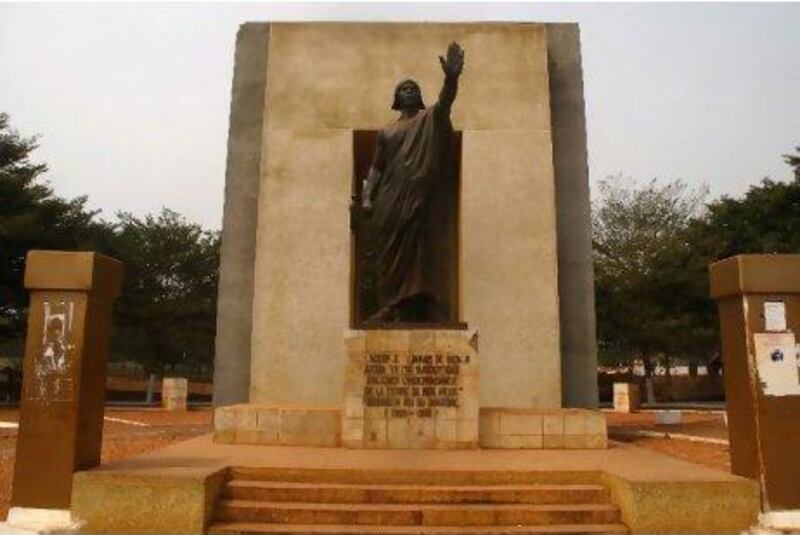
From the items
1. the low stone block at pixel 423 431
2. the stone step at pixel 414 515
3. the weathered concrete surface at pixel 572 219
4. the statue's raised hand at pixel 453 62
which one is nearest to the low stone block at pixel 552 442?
the low stone block at pixel 423 431

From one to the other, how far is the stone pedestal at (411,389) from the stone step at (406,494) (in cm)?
218

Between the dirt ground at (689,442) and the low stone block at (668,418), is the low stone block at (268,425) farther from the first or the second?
the low stone block at (668,418)

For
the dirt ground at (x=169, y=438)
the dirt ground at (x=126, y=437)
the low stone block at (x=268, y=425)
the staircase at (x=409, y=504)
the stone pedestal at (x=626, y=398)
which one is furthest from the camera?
the stone pedestal at (x=626, y=398)

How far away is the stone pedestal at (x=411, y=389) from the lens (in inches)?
321

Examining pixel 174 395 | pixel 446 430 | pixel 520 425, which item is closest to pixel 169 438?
pixel 446 430

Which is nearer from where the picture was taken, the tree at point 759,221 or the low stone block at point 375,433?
the low stone block at point 375,433

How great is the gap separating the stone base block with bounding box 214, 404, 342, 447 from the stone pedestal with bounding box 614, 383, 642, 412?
663 inches

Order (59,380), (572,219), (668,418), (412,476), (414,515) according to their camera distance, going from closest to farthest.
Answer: (414,515) < (59,380) < (412,476) < (572,219) < (668,418)

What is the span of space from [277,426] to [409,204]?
Answer: 3043mm

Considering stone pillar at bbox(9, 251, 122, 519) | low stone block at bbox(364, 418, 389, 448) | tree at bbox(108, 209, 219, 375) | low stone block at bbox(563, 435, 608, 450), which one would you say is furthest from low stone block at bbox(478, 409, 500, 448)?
tree at bbox(108, 209, 219, 375)

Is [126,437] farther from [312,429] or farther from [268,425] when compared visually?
[312,429]

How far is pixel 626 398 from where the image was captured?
77.0 feet

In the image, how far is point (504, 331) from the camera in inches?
470

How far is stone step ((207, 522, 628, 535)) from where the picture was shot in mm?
5324
